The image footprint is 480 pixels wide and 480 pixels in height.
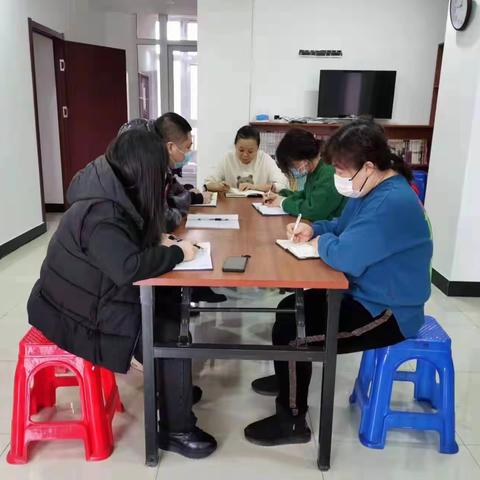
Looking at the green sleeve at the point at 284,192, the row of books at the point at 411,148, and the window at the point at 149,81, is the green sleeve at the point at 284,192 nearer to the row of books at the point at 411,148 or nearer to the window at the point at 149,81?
the row of books at the point at 411,148

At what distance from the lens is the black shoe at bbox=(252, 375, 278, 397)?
2139 millimetres

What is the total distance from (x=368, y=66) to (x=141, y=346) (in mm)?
4553

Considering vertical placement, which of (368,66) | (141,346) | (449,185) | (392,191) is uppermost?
(368,66)

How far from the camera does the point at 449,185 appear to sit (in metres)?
3.34

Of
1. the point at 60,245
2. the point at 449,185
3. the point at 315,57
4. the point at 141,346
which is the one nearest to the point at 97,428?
the point at 141,346

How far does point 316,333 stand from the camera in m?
1.69

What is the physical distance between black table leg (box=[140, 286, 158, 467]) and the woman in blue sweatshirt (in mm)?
482

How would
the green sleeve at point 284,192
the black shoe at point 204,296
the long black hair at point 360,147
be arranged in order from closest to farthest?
1. the long black hair at point 360,147
2. the black shoe at point 204,296
3. the green sleeve at point 284,192

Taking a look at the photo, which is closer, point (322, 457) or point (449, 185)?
point (322, 457)

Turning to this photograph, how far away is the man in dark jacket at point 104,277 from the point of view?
4.62 feet

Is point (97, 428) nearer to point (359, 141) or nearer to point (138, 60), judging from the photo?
point (359, 141)

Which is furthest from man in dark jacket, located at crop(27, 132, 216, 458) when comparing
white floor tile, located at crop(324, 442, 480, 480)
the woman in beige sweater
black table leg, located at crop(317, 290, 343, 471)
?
the woman in beige sweater

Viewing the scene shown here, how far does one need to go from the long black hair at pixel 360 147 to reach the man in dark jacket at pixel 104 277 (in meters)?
0.56

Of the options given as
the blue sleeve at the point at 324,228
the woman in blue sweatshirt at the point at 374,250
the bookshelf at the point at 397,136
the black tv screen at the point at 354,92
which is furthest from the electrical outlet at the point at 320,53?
the woman in blue sweatshirt at the point at 374,250
